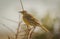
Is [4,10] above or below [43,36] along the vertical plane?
above

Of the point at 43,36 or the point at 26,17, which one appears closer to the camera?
the point at 26,17

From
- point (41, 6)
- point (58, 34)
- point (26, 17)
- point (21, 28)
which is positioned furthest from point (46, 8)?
point (21, 28)

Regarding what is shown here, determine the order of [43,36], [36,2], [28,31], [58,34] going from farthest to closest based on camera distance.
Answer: [36,2] → [58,34] → [43,36] → [28,31]

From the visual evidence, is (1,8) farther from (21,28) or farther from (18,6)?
(21,28)

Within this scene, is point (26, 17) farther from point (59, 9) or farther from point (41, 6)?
point (59, 9)

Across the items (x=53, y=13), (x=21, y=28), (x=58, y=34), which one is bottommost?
(x=58, y=34)

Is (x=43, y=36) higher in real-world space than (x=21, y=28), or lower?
lower

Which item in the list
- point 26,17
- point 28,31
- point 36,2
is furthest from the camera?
point 36,2

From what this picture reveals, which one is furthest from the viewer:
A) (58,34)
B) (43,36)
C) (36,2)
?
(36,2)

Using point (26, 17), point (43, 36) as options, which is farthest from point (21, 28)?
point (43, 36)
